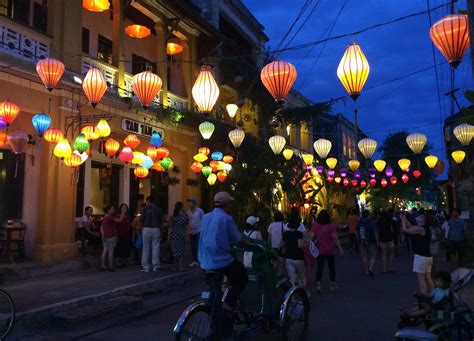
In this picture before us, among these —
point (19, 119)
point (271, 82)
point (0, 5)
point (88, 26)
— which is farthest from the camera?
point (88, 26)

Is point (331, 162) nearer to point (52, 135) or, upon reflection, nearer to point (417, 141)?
point (417, 141)

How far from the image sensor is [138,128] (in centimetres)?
1490

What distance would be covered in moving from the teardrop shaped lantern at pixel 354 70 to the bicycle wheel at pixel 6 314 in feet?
21.8

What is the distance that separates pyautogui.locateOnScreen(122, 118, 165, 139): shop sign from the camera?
1434 centimetres

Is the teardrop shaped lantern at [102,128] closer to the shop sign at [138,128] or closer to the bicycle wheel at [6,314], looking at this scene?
the shop sign at [138,128]

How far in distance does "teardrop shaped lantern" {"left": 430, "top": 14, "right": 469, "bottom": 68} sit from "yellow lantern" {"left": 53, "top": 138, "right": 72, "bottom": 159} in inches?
322

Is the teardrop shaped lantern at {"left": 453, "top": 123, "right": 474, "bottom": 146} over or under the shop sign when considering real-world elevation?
under

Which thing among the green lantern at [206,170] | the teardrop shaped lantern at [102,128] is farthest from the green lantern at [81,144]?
the green lantern at [206,170]

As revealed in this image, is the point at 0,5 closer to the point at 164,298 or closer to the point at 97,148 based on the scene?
the point at 97,148

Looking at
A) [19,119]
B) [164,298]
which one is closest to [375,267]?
[164,298]

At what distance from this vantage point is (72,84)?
1189cm

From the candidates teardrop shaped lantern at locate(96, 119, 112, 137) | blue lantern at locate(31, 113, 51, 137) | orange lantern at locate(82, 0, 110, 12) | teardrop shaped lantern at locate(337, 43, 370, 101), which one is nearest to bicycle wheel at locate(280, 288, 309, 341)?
teardrop shaped lantern at locate(337, 43, 370, 101)

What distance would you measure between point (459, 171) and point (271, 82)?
11.6 m

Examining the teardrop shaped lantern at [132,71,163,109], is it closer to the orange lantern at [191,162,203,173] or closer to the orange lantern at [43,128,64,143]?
the orange lantern at [43,128,64,143]
